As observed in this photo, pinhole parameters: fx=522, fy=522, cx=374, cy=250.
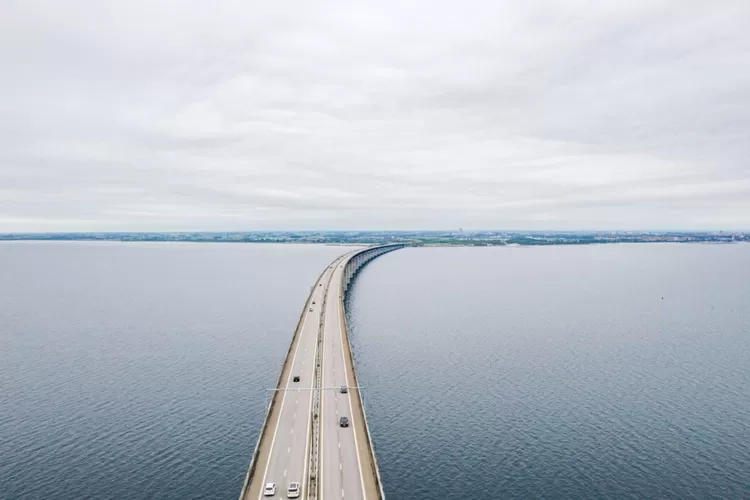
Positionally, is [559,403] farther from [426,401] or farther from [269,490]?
[269,490]

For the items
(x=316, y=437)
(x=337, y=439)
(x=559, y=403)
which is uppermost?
(x=316, y=437)

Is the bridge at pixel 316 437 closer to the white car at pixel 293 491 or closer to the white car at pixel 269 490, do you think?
the white car at pixel 269 490

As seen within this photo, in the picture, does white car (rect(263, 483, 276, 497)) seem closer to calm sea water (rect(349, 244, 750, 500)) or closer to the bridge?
the bridge

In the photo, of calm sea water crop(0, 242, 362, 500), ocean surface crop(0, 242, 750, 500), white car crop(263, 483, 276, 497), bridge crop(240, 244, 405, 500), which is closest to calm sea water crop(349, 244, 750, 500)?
ocean surface crop(0, 242, 750, 500)

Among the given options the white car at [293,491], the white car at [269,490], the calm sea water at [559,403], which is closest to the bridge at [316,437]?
the white car at [269,490]

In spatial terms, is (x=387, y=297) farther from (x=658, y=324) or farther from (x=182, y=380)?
(x=182, y=380)

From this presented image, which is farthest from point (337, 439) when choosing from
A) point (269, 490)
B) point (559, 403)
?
point (559, 403)

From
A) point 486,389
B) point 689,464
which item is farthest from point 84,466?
point 689,464

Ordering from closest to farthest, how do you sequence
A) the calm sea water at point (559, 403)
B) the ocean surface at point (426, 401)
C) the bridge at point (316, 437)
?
the bridge at point (316, 437)
the ocean surface at point (426, 401)
the calm sea water at point (559, 403)
